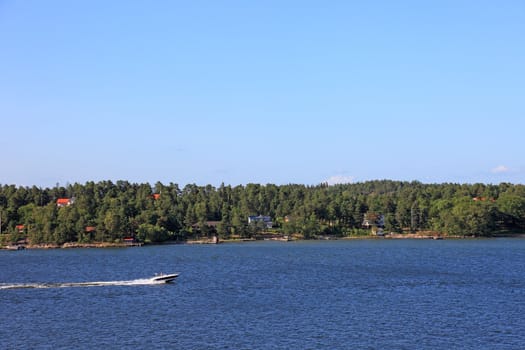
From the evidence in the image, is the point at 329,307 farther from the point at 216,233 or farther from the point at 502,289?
the point at 216,233

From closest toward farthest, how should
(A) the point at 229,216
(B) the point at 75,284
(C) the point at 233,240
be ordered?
1. (B) the point at 75,284
2. (C) the point at 233,240
3. (A) the point at 229,216

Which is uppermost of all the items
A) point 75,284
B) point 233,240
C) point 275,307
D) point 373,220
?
point 373,220

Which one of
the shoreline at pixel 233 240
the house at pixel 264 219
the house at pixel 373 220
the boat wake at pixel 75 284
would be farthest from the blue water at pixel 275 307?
the house at pixel 264 219

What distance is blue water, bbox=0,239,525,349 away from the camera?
133ft

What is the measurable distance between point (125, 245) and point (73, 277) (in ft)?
224

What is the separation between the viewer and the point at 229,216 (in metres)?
175

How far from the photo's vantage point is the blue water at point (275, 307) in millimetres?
40594

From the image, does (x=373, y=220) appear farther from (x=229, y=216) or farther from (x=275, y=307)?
(x=275, y=307)

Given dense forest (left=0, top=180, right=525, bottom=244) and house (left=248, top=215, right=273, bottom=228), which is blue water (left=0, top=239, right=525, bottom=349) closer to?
dense forest (left=0, top=180, right=525, bottom=244)

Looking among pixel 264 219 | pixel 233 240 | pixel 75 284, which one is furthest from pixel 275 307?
pixel 264 219

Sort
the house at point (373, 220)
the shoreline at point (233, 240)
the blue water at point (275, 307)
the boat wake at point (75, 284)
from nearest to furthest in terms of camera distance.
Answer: the blue water at point (275, 307) < the boat wake at point (75, 284) < the shoreline at point (233, 240) < the house at point (373, 220)

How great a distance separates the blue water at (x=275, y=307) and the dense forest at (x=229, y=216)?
53.6 m

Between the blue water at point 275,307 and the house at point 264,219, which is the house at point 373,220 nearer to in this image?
the house at point 264,219

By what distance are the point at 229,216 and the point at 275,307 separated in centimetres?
12336
